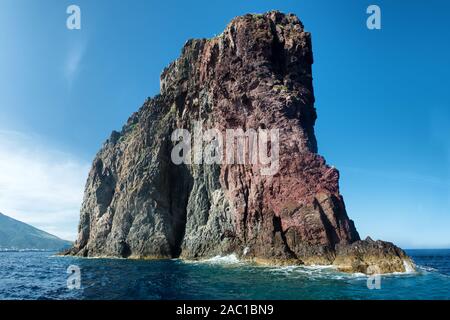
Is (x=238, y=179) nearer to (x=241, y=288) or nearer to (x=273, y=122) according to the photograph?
(x=273, y=122)

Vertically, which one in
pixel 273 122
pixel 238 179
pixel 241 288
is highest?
pixel 273 122

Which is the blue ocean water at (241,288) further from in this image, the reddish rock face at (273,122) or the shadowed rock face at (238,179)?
the reddish rock face at (273,122)

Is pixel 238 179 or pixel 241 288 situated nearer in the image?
pixel 241 288

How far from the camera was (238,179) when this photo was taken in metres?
71.1

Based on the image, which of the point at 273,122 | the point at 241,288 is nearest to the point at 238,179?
the point at 273,122

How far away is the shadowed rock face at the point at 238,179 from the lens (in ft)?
182

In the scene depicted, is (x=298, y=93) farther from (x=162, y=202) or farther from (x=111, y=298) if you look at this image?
(x=111, y=298)

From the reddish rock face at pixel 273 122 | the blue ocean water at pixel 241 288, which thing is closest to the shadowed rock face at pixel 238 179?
the reddish rock face at pixel 273 122

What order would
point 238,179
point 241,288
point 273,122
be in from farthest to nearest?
point 238,179
point 273,122
point 241,288

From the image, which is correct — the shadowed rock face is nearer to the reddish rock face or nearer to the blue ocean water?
the reddish rock face

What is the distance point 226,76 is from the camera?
78750 millimetres

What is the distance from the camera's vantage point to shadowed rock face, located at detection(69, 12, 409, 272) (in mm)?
55469

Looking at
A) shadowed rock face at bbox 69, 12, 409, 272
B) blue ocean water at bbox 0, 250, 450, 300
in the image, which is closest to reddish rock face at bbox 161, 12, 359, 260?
shadowed rock face at bbox 69, 12, 409, 272

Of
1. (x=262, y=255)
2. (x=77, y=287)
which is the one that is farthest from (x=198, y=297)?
(x=262, y=255)
